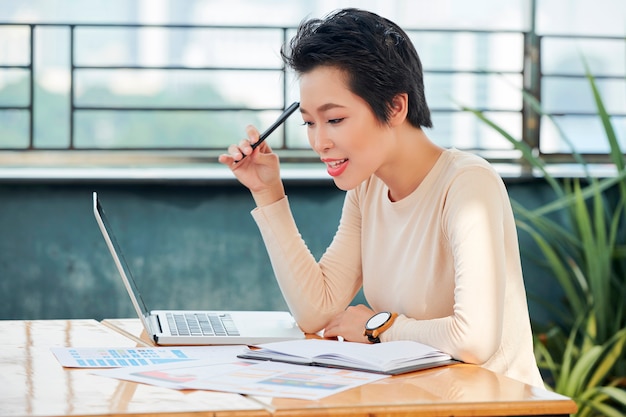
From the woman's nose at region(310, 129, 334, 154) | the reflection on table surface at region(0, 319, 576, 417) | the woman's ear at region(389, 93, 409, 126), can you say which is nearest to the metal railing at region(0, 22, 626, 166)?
the woman's ear at region(389, 93, 409, 126)

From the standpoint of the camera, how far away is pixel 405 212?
6.32ft

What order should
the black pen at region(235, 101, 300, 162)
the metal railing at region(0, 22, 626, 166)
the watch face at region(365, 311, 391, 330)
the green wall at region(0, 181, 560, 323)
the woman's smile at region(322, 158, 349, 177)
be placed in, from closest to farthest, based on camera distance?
1. the watch face at region(365, 311, 391, 330)
2. the woman's smile at region(322, 158, 349, 177)
3. the black pen at region(235, 101, 300, 162)
4. the green wall at region(0, 181, 560, 323)
5. the metal railing at region(0, 22, 626, 166)

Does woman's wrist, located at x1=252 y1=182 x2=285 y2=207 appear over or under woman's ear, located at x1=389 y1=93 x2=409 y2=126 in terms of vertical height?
under

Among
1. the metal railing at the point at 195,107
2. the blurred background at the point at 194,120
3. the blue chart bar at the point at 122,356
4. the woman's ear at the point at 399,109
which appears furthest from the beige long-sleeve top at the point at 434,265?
the metal railing at the point at 195,107

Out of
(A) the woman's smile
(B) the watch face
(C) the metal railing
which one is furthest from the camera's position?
(C) the metal railing

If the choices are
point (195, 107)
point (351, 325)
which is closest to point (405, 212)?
point (351, 325)

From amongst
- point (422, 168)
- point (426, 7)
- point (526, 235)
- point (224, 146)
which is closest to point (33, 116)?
point (224, 146)

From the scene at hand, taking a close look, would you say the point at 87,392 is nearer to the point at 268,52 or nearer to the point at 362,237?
the point at 362,237

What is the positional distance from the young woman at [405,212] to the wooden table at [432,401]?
8.3 inches

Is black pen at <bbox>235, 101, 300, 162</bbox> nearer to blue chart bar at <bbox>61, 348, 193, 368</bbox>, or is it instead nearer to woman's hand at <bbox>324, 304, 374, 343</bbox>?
woman's hand at <bbox>324, 304, 374, 343</bbox>

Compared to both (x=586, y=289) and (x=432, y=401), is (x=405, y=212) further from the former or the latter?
(x=586, y=289)

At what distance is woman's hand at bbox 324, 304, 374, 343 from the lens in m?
1.81

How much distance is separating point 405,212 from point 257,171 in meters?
0.39

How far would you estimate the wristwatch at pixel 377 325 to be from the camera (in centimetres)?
172
